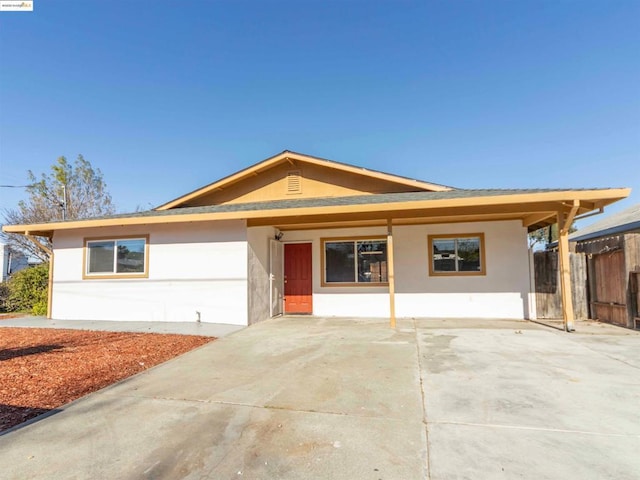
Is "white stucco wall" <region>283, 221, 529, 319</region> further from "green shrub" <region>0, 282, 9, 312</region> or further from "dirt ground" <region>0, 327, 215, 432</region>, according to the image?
"green shrub" <region>0, 282, 9, 312</region>

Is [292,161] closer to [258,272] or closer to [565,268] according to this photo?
[258,272]

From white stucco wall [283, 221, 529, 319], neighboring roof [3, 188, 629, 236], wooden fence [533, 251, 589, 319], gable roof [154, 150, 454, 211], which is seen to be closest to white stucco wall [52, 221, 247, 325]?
neighboring roof [3, 188, 629, 236]

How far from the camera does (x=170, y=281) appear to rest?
9.12m

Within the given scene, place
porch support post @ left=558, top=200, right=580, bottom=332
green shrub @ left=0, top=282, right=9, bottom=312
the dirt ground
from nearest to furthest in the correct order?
the dirt ground < porch support post @ left=558, top=200, right=580, bottom=332 < green shrub @ left=0, top=282, right=9, bottom=312

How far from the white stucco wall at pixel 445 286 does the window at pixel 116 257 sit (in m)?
5.47

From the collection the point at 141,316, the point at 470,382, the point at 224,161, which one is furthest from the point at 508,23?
the point at 224,161

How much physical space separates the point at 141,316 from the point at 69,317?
259cm

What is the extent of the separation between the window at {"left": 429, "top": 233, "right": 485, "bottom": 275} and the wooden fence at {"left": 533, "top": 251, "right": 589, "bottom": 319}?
1509 mm

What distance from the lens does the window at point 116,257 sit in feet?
30.9

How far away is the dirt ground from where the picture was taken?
3.80m

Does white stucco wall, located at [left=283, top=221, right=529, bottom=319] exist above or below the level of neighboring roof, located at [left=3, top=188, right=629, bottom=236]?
below

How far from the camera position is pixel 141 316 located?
9289mm

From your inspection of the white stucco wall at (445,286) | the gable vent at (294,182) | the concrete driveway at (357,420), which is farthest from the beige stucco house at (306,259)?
the concrete driveway at (357,420)

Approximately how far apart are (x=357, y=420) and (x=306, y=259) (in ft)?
24.1
